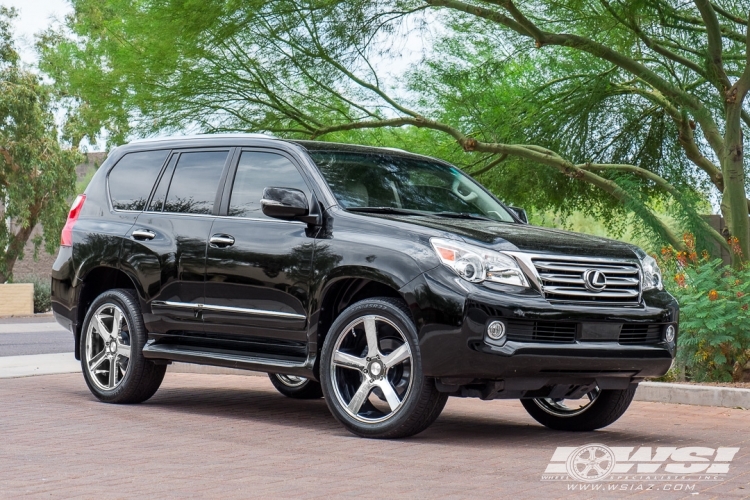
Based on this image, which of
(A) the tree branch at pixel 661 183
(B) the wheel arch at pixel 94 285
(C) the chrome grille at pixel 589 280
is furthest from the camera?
(A) the tree branch at pixel 661 183

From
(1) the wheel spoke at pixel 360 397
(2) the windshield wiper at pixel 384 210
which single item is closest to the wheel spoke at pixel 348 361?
(1) the wheel spoke at pixel 360 397

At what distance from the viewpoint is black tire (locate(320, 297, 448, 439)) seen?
7.15 m

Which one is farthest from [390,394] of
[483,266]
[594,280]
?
[594,280]

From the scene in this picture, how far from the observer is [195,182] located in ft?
29.5

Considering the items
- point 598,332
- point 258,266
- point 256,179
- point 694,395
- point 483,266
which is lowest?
point 694,395

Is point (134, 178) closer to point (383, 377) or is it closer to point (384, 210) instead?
point (384, 210)

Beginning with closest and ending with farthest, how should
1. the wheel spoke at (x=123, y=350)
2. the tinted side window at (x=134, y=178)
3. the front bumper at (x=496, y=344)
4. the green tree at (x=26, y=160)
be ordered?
the front bumper at (x=496, y=344) < the wheel spoke at (x=123, y=350) < the tinted side window at (x=134, y=178) < the green tree at (x=26, y=160)

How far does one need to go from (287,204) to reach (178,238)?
135 cm

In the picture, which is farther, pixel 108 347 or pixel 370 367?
pixel 108 347

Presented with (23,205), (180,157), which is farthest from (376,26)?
(23,205)

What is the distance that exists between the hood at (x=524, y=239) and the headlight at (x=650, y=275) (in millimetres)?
106

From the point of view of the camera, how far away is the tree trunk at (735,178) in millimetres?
13055

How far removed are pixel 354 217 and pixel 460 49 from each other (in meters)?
9.10

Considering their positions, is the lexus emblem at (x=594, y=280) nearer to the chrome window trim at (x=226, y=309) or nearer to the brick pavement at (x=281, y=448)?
the brick pavement at (x=281, y=448)
